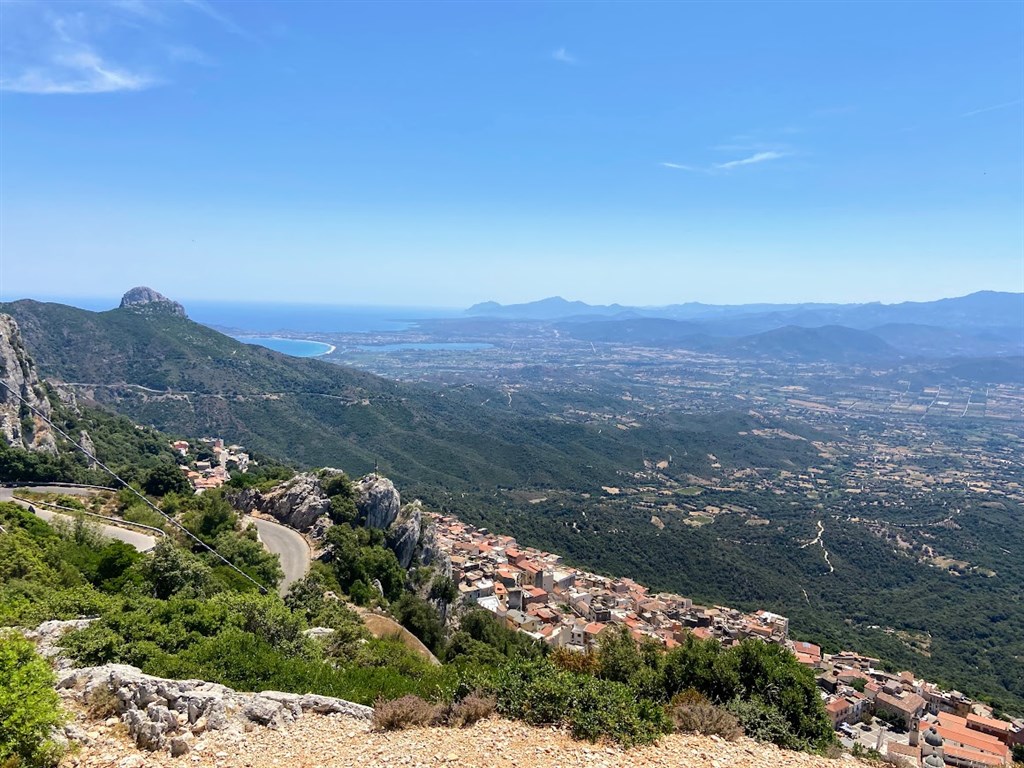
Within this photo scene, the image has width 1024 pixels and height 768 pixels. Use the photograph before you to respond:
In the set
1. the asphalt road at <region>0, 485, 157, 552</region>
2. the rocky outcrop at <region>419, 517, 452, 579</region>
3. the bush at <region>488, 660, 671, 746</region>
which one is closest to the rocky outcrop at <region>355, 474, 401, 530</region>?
the rocky outcrop at <region>419, 517, 452, 579</region>

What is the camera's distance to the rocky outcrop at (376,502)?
27.6 metres

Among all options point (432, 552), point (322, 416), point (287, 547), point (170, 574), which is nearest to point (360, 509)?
point (287, 547)

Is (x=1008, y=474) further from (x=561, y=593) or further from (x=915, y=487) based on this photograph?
(x=561, y=593)

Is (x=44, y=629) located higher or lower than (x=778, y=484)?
higher

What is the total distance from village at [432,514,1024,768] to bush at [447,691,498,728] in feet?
32.7

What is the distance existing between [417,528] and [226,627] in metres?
17.1

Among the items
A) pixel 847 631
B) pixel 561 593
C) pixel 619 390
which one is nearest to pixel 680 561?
pixel 847 631

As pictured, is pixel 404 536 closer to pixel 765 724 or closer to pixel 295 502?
pixel 295 502

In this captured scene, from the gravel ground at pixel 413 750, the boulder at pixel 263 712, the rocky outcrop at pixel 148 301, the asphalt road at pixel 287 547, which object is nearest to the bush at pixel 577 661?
the gravel ground at pixel 413 750

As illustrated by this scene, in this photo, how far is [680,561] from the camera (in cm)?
6088

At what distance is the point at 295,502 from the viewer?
2708 cm

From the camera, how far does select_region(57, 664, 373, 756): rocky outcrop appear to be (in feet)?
23.7

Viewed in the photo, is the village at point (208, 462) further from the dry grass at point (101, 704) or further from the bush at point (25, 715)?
the bush at point (25, 715)

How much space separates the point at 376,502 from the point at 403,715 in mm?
20693
